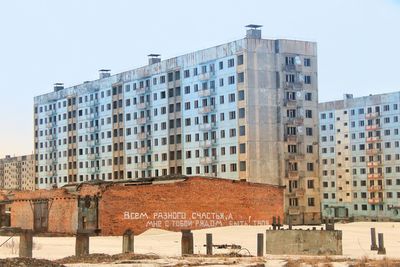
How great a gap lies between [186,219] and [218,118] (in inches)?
1711

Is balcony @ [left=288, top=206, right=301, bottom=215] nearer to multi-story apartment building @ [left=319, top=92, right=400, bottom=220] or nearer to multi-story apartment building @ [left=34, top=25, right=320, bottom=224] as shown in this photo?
multi-story apartment building @ [left=34, top=25, right=320, bottom=224]

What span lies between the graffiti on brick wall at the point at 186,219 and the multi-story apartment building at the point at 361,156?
79040mm

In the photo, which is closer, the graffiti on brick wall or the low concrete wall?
the low concrete wall

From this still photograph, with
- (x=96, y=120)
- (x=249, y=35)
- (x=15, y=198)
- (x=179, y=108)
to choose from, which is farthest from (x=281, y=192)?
(x=96, y=120)

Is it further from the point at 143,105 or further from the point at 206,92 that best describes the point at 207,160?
the point at 143,105

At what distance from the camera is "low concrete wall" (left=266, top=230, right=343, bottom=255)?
34.3 meters

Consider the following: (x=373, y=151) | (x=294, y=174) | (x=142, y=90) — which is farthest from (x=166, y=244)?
(x=373, y=151)

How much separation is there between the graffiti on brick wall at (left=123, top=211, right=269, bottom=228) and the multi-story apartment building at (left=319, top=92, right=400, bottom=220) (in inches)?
3112

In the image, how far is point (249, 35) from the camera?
10575 centimetres

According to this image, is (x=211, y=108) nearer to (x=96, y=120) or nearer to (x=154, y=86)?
(x=154, y=86)

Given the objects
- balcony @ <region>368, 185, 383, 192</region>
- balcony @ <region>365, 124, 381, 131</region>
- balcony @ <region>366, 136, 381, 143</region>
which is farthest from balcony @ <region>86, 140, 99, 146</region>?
balcony @ <region>368, 185, 383, 192</region>

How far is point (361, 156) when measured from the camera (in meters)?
160

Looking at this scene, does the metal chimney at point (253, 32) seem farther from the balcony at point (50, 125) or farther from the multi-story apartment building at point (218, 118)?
the balcony at point (50, 125)

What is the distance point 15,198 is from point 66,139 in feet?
235
